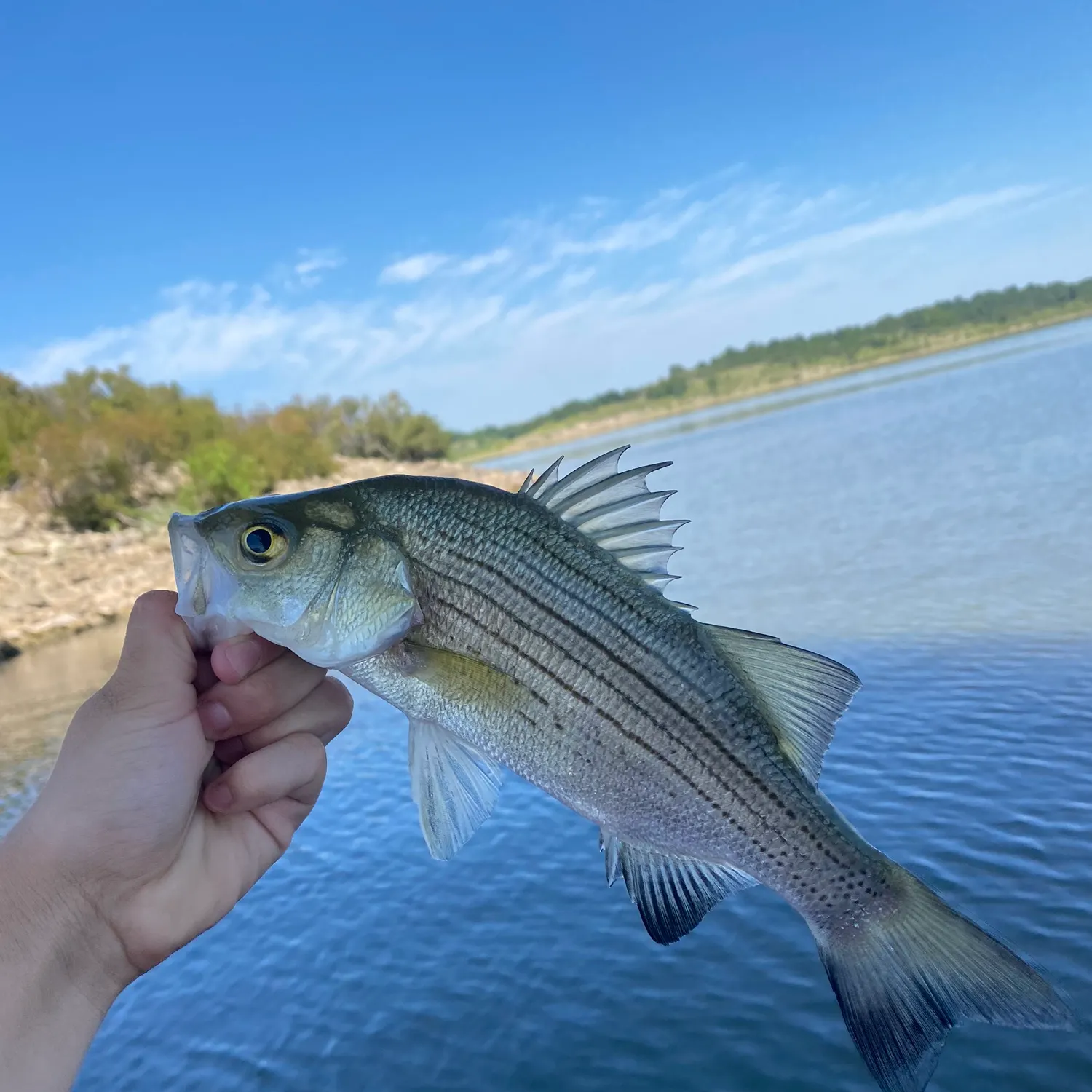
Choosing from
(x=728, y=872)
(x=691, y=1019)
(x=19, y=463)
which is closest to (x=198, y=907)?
(x=728, y=872)

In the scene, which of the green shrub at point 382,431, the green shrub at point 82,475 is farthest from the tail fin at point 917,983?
the green shrub at point 382,431

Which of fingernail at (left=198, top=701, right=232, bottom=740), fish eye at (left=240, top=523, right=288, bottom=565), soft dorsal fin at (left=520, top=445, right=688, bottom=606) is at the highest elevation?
fish eye at (left=240, top=523, right=288, bottom=565)

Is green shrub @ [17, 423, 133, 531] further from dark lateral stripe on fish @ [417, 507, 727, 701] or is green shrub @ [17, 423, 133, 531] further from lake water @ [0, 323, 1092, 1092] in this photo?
dark lateral stripe on fish @ [417, 507, 727, 701]

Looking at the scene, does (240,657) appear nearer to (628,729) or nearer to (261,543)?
(261,543)

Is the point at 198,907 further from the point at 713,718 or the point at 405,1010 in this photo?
the point at 405,1010

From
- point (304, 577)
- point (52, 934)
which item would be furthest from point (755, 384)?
point (52, 934)

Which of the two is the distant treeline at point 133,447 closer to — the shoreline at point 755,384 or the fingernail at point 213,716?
the fingernail at point 213,716

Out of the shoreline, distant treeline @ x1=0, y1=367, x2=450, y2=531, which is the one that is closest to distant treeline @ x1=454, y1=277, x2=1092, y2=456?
the shoreline

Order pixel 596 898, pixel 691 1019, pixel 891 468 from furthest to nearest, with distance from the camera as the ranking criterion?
pixel 891 468, pixel 596 898, pixel 691 1019
